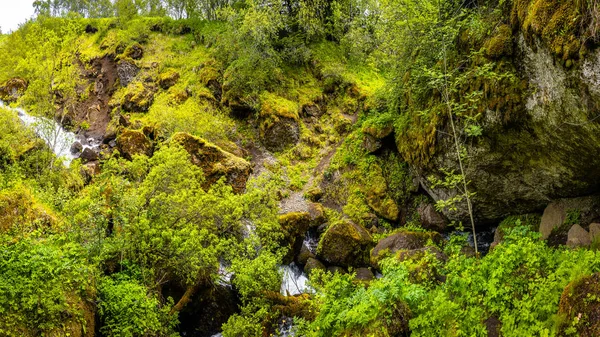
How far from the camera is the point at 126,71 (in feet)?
133

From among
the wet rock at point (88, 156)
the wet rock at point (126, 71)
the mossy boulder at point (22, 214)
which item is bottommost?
the wet rock at point (88, 156)

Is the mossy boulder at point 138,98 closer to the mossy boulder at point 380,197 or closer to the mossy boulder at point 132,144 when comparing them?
the mossy boulder at point 132,144

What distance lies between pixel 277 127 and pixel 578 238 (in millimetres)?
22983

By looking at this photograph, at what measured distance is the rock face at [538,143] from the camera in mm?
11680

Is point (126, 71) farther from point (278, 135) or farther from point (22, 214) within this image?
point (22, 214)

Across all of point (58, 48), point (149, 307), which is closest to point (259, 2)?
point (58, 48)

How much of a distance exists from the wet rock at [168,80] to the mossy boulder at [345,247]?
2521 cm

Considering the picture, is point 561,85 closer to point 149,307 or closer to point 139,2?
point 149,307

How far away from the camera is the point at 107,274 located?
1224 cm

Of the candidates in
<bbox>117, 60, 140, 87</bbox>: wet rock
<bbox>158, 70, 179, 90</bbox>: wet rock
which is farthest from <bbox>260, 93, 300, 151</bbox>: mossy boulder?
<bbox>117, 60, 140, 87</bbox>: wet rock

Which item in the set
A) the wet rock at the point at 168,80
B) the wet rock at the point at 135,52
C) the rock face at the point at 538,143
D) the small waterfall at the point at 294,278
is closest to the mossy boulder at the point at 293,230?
the small waterfall at the point at 294,278

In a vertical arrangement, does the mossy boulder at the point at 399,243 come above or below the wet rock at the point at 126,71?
below

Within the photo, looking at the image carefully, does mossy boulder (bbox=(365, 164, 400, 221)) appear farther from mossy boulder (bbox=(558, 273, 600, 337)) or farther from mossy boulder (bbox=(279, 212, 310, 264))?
mossy boulder (bbox=(558, 273, 600, 337))

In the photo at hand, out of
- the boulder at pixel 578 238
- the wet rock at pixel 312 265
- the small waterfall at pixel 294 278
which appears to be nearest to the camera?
the boulder at pixel 578 238
